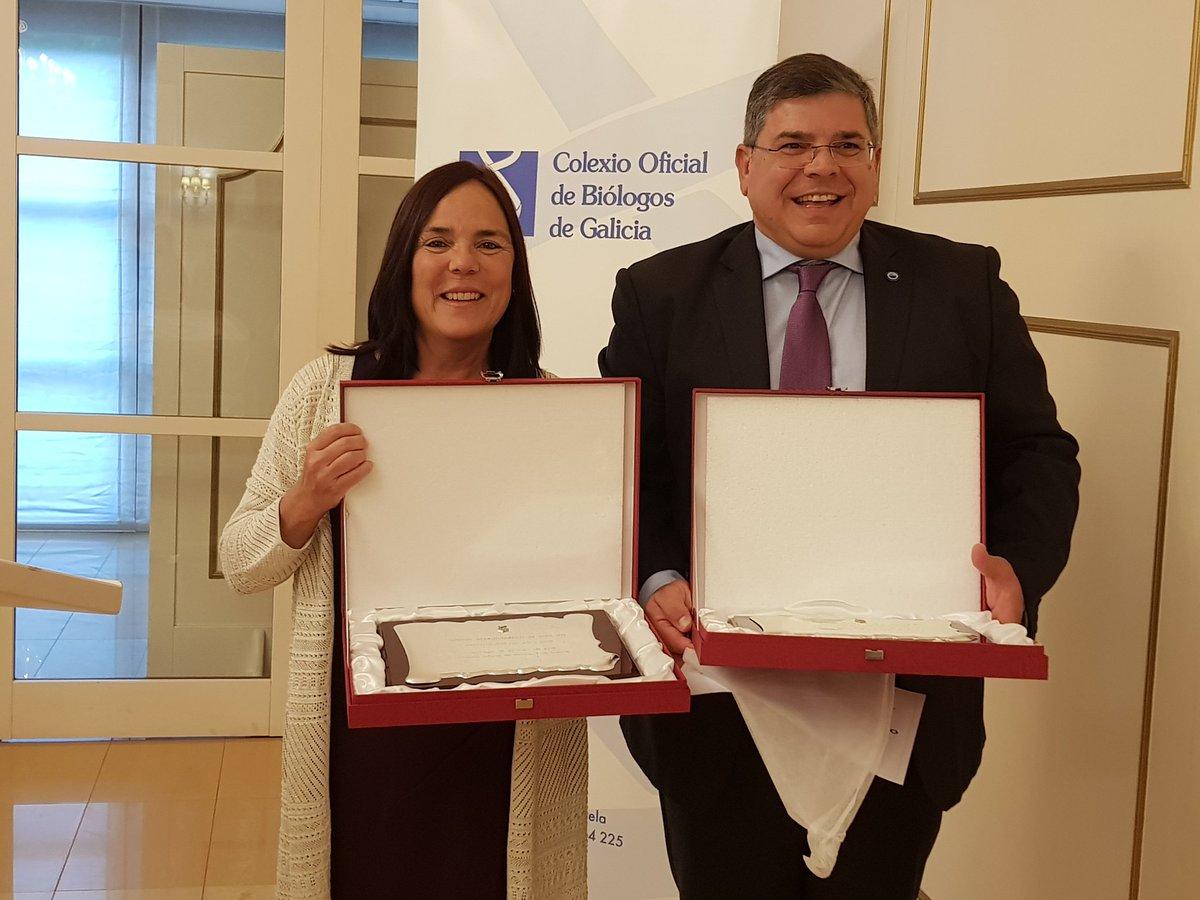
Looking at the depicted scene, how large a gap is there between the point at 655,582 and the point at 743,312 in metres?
0.39

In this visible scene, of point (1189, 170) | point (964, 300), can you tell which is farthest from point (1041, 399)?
point (1189, 170)

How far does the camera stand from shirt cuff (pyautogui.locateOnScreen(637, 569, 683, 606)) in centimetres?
163

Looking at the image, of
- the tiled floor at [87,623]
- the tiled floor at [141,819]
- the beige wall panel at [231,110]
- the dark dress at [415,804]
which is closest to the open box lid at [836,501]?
the dark dress at [415,804]

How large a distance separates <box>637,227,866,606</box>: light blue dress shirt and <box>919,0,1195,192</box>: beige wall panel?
62 centimetres

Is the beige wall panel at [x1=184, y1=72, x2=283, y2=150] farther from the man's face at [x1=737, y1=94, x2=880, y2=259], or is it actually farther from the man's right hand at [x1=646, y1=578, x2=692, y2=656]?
the man's right hand at [x1=646, y1=578, x2=692, y2=656]

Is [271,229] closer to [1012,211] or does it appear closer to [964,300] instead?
[1012,211]

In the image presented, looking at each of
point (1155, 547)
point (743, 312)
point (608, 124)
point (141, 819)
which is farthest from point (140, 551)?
point (1155, 547)

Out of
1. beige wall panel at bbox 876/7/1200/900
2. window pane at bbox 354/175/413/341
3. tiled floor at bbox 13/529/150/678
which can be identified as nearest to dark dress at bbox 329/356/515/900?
beige wall panel at bbox 876/7/1200/900

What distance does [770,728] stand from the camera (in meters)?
1.49

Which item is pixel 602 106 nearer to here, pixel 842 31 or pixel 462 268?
pixel 842 31

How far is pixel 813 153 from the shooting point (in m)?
1.62

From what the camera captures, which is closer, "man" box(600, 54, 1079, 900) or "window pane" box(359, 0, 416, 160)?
"man" box(600, 54, 1079, 900)

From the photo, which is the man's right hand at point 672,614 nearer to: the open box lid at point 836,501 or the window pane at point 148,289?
the open box lid at point 836,501

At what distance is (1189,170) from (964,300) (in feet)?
1.67
